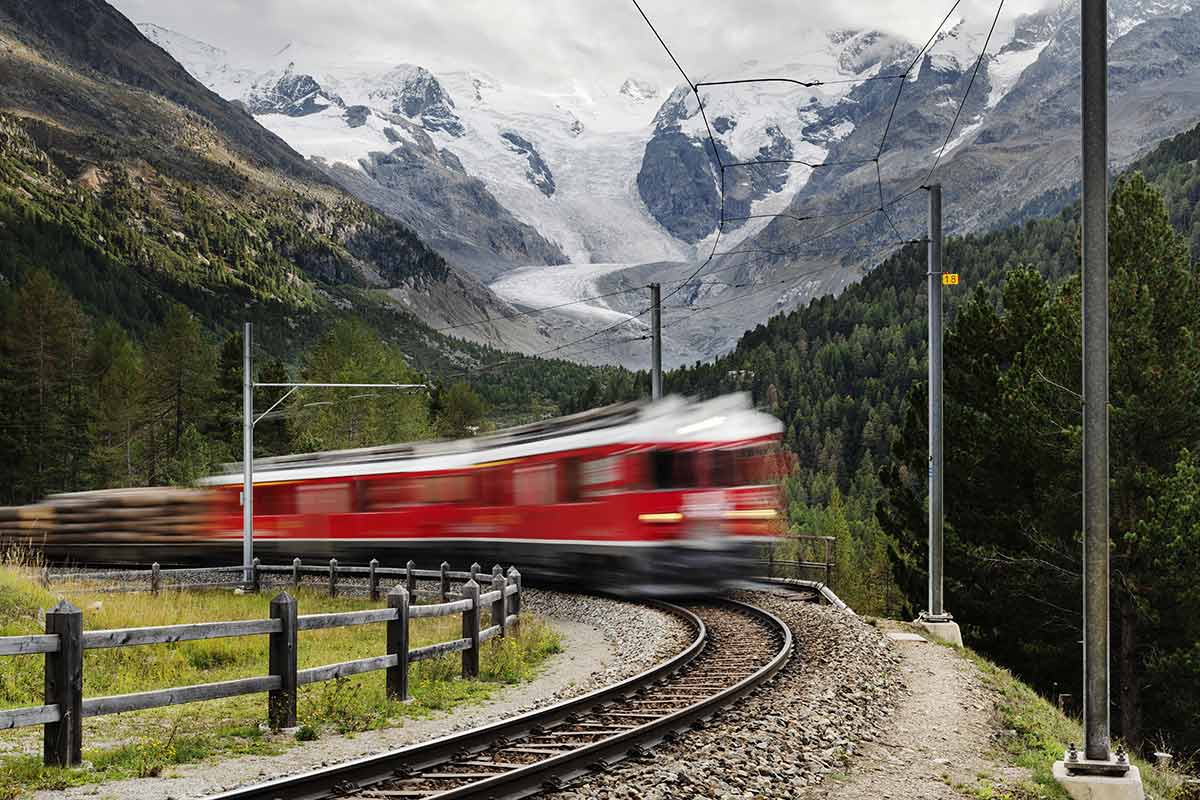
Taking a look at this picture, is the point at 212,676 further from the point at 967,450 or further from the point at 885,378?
the point at 885,378

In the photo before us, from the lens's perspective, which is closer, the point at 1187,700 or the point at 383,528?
the point at 1187,700

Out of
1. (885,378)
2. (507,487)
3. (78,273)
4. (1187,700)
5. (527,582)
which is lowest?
(1187,700)

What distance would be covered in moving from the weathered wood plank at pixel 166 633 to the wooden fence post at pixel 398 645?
1805 millimetres

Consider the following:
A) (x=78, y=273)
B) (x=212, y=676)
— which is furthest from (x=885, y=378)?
(x=212, y=676)

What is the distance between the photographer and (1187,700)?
31.0m

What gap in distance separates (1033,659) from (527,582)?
15.4 m

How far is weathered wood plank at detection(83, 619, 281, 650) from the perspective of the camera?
9.58 metres

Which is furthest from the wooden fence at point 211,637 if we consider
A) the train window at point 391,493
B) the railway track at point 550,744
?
the train window at point 391,493

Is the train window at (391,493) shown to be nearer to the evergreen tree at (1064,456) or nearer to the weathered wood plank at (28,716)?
the evergreen tree at (1064,456)

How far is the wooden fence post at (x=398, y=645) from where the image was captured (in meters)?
12.6

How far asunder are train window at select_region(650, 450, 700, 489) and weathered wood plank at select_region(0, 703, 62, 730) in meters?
15.2

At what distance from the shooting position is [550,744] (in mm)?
10766

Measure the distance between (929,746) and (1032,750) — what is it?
4.40 ft

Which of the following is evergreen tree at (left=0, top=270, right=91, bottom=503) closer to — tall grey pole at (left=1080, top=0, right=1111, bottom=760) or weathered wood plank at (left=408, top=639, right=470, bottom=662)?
weathered wood plank at (left=408, top=639, right=470, bottom=662)
